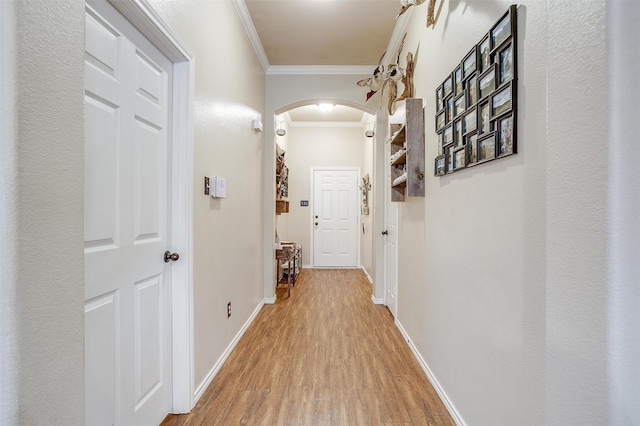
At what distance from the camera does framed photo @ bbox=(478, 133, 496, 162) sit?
3.95ft

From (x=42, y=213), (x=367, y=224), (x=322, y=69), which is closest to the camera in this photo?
(x=42, y=213)

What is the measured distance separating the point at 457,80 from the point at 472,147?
41 cm

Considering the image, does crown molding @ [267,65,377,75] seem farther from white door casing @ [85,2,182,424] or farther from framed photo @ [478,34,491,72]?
framed photo @ [478,34,491,72]

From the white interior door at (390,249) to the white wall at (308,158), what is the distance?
2542 millimetres

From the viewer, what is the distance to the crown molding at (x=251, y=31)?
250 cm

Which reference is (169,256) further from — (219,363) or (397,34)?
(397,34)

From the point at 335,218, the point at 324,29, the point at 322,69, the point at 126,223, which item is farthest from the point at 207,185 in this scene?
the point at 335,218

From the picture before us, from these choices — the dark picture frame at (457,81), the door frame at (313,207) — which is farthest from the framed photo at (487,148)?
the door frame at (313,207)

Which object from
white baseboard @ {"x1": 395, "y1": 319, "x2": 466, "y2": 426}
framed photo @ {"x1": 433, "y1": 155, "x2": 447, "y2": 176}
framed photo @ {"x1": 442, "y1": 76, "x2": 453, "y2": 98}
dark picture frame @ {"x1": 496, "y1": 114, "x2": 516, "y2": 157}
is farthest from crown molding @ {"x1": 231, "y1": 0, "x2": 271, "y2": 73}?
white baseboard @ {"x1": 395, "y1": 319, "x2": 466, "y2": 426}

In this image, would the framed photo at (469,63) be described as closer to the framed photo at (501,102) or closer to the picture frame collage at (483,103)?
the picture frame collage at (483,103)

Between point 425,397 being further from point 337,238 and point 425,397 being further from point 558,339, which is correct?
point 337,238

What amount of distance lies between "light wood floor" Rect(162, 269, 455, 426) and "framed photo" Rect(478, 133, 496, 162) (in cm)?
135

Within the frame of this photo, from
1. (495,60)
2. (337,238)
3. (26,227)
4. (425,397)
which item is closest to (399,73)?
(495,60)

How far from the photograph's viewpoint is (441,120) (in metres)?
1.78
